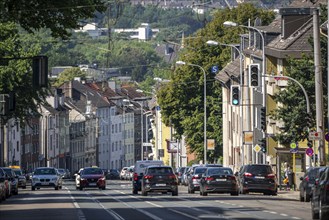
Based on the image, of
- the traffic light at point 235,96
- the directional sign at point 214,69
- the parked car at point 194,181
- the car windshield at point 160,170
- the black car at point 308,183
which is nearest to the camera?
the black car at point 308,183

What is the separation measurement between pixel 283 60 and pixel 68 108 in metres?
108

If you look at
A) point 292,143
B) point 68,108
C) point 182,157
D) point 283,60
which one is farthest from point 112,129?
point 292,143

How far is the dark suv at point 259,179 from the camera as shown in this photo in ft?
207

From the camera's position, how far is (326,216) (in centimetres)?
3353

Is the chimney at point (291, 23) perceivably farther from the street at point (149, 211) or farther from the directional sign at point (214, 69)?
the street at point (149, 211)

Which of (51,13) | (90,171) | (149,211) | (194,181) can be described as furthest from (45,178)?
(51,13)

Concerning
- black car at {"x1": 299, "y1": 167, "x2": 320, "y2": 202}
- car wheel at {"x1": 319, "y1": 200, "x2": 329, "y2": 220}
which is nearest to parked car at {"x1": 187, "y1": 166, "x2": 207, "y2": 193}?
black car at {"x1": 299, "y1": 167, "x2": 320, "y2": 202}

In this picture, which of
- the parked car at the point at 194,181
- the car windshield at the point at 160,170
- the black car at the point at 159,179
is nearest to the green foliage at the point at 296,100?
the parked car at the point at 194,181

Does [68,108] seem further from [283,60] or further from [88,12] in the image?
[88,12]

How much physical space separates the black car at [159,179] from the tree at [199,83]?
46163 millimetres

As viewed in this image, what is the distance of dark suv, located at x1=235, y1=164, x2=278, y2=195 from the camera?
63144 mm

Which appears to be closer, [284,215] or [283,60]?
[284,215]

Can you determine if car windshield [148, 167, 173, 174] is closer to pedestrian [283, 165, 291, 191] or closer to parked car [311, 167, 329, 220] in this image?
pedestrian [283, 165, 291, 191]

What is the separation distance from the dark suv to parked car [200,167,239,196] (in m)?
1.65
